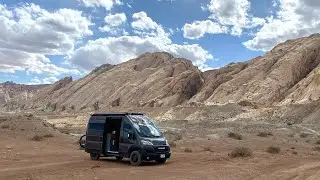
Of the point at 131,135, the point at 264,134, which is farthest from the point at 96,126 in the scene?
the point at 264,134

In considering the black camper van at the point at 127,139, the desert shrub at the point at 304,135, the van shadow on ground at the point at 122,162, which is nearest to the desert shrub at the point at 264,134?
the desert shrub at the point at 304,135

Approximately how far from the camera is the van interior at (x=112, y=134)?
20391 mm

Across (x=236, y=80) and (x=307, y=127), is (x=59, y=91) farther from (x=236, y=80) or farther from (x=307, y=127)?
(x=307, y=127)

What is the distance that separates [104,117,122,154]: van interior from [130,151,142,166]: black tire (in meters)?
1.30

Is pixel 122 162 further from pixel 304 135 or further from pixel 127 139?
pixel 304 135

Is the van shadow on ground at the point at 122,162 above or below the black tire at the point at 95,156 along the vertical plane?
below

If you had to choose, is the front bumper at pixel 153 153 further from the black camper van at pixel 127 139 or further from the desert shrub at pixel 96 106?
the desert shrub at pixel 96 106

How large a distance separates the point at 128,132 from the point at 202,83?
9713 cm

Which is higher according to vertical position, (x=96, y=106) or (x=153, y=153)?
(x=96, y=106)

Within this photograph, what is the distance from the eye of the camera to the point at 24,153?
2573cm

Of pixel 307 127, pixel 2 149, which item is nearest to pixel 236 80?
pixel 307 127

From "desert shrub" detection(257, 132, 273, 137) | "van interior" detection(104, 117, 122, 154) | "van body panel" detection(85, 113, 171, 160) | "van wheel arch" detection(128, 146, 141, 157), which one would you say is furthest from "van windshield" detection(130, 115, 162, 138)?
"desert shrub" detection(257, 132, 273, 137)

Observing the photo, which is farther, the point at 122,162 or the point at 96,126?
the point at 96,126

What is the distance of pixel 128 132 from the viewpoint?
19594 mm
